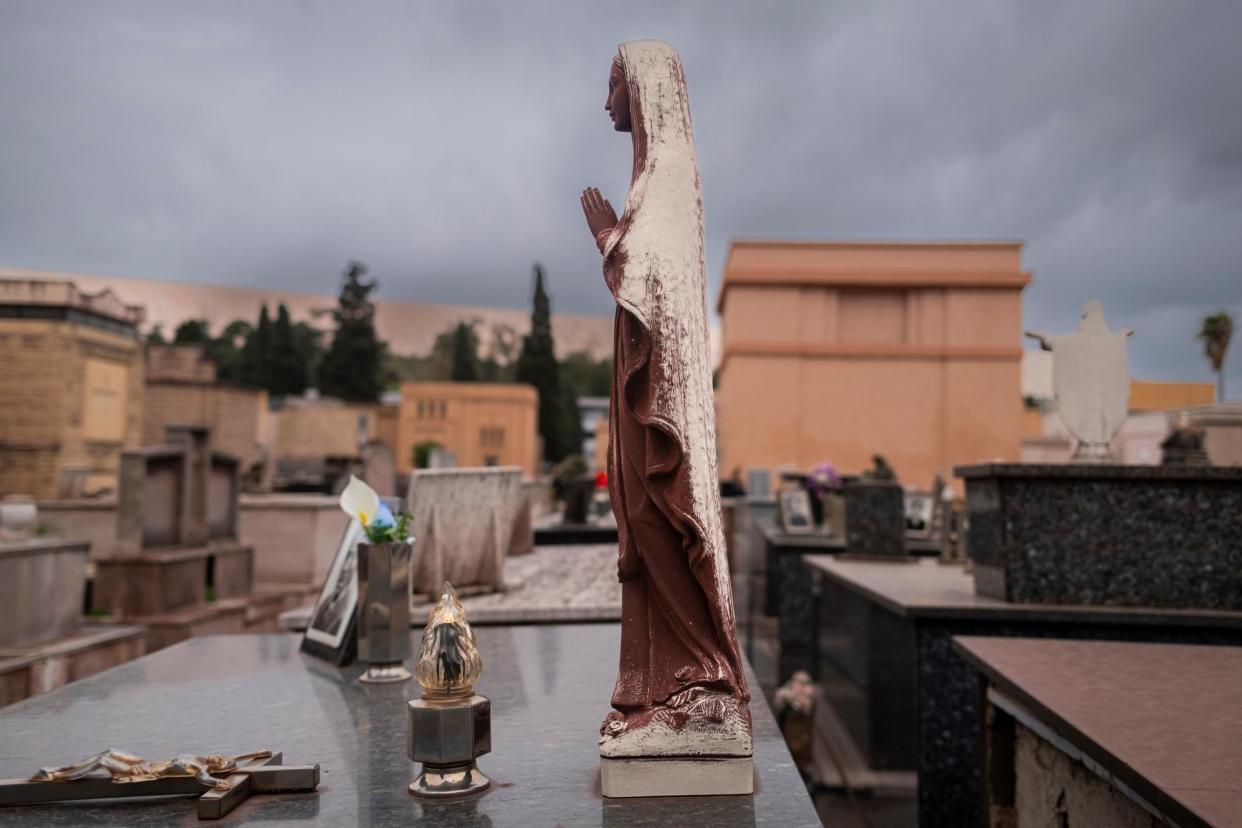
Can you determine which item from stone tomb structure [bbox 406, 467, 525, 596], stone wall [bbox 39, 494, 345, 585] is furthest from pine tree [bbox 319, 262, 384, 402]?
stone tomb structure [bbox 406, 467, 525, 596]

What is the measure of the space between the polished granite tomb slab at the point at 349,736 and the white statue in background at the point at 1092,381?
3.57 meters

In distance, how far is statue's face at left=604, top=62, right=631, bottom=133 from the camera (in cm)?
258

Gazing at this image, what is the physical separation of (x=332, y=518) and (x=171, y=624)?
174 inches

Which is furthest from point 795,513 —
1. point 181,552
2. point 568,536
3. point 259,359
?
point 259,359

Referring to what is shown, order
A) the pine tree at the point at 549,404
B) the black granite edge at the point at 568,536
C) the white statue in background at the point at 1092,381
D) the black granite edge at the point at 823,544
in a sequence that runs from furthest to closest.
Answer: the pine tree at the point at 549,404 < the black granite edge at the point at 568,536 < the black granite edge at the point at 823,544 < the white statue in background at the point at 1092,381

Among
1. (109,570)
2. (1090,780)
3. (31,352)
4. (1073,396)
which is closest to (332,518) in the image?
(109,570)

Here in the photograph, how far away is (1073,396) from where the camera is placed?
6.18m

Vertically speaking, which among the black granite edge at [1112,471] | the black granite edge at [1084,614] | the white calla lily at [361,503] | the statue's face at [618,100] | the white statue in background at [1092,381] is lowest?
the black granite edge at [1084,614]

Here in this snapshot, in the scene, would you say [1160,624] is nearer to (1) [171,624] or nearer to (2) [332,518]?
(1) [171,624]

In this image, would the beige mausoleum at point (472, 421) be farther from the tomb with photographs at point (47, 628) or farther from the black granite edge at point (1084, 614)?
the black granite edge at point (1084, 614)

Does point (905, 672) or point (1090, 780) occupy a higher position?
point (1090, 780)

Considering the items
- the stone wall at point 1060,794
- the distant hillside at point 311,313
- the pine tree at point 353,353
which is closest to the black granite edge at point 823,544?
the stone wall at point 1060,794

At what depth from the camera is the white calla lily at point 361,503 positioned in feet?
12.8

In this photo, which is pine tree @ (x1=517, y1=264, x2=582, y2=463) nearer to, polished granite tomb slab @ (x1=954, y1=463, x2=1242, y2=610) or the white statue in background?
the white statue in background
